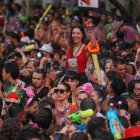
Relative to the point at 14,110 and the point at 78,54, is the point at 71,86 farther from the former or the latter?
the point at 14,110

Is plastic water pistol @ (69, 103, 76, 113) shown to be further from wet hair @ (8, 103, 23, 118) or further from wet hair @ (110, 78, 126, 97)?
wet hair @ (110, 78, 126, 97)

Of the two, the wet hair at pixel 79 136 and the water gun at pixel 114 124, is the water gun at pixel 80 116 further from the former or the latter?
the wet hair at pixel 79 136

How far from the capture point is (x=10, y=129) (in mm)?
7887

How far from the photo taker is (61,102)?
383 inches

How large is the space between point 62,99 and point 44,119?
146 cm

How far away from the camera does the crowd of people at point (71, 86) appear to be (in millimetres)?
7941

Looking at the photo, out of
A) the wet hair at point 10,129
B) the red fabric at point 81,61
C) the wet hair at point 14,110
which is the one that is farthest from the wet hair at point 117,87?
the wet hair at point 10,129

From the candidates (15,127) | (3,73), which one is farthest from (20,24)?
(15,127)

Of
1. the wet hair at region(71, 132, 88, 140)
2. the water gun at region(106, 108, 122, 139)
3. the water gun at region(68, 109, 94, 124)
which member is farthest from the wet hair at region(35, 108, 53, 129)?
the wet hair at region(71, 132, 88, 140)

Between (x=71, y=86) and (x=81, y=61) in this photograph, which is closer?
(x=71, y=86)

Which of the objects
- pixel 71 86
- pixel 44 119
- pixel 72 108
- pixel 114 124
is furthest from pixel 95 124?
pixel 71 86

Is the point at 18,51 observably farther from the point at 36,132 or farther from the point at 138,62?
the point at 36,132

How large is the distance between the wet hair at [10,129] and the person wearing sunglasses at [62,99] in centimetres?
136

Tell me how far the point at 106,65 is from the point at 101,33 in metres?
6.34
